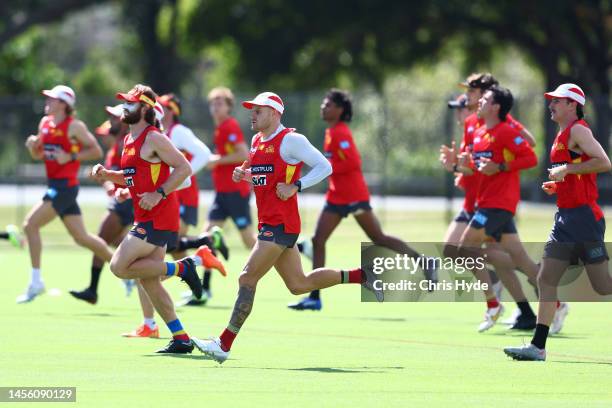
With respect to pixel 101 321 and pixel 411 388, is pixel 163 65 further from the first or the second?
pixel 411 388

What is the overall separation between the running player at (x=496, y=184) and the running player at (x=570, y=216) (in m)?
1.91

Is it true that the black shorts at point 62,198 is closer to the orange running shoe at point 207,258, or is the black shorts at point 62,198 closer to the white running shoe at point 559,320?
the orange running shoe at point 207,258

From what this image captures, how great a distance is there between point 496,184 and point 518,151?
435 millimetres

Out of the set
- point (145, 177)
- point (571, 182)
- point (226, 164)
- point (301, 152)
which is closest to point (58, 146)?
point (226, 164)

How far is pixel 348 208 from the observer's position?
53.7 ft

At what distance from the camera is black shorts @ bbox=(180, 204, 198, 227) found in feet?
54.7

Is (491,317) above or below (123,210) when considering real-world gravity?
below

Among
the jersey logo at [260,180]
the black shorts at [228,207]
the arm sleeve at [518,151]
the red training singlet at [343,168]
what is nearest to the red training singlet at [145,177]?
the jersey logo at [260,180]

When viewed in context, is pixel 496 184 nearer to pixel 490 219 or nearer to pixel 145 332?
pixel 490 219

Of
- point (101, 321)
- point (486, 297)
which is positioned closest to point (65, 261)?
point (101, 321)

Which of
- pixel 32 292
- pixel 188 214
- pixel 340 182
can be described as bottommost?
pixel 32 292

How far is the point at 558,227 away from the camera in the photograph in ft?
37.9

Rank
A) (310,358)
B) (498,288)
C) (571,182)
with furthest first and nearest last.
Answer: (498,288)
(310,358)
(571,182)

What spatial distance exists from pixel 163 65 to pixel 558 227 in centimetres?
4621
